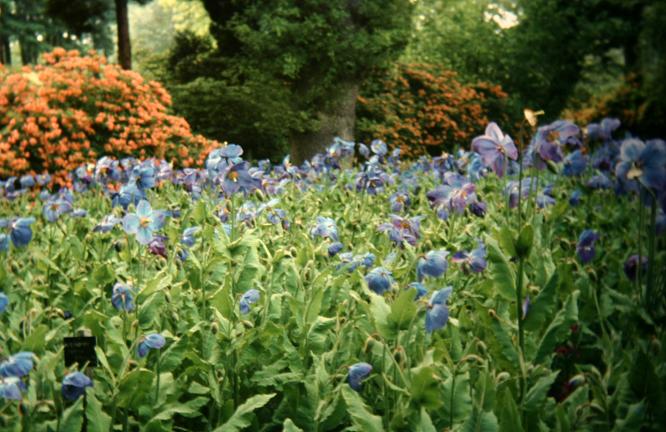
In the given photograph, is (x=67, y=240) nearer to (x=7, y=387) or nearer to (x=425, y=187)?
(x=7, y=387)

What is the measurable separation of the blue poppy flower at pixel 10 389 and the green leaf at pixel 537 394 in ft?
3.98

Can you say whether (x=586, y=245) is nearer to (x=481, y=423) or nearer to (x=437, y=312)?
(x=437, y=312)

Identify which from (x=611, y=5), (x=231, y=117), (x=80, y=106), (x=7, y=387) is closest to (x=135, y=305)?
(x=7, y=387)

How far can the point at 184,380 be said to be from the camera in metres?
2.01

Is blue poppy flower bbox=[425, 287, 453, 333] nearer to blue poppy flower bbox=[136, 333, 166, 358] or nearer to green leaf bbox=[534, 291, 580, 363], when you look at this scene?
green leaf bbox=[534, 291, 580, 363]

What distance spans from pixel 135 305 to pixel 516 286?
3.88 ft

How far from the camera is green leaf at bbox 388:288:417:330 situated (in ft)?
5.70

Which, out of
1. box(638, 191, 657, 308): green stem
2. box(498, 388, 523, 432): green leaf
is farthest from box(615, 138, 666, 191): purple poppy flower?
box(498, 388, 523, 432): green leaf

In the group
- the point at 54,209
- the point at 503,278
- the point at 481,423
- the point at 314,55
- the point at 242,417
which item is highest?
the point at 314,55

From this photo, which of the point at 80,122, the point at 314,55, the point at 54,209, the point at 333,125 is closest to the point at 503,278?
the point at 54,209

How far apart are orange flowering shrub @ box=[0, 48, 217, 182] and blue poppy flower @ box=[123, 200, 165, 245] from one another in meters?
5.55

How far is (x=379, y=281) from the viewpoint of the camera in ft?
6.73

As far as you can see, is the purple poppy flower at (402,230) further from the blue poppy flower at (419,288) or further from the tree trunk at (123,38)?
the tree trunk at (123,38)

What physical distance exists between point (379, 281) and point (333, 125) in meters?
9.72
